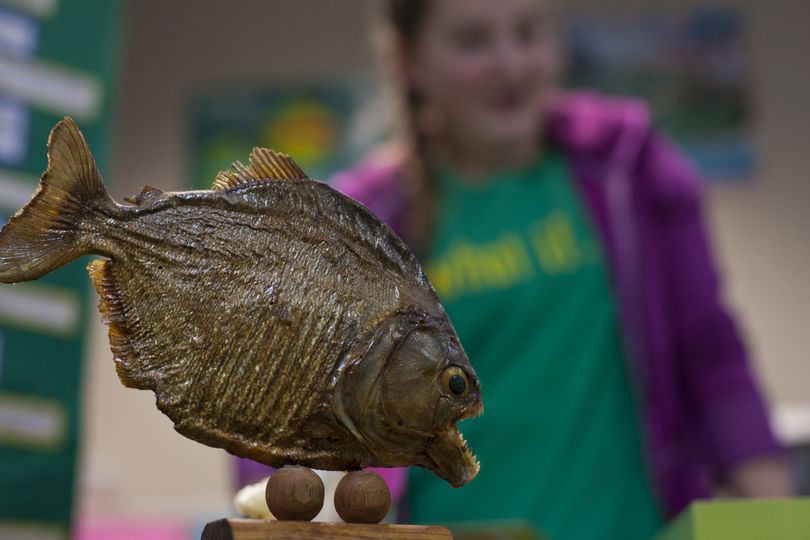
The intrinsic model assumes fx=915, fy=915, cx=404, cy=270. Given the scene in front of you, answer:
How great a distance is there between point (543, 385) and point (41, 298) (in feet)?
2.08

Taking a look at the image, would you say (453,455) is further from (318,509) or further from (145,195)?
(145,195)

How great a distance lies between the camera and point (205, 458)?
3.01m

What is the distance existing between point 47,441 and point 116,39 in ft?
1.79

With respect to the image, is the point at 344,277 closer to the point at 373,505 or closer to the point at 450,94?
the point at 373,505

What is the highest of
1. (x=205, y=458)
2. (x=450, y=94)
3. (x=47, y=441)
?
(x=450, y=94)

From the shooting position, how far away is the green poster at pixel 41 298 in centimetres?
111

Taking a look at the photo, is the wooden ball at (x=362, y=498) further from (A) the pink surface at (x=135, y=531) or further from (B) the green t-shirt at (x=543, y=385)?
(A) the pink surface at (x=135, y=531)

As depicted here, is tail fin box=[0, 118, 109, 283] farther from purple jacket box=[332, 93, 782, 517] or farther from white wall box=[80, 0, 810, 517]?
white wall box=[80, 0, 810, 517]

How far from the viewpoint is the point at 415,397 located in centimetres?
60

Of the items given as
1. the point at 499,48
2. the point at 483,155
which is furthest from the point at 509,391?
the point at 499,48

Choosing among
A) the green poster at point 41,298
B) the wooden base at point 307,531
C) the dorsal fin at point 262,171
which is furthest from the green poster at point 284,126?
the wooden base at point 307,531

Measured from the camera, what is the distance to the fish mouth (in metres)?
0.61

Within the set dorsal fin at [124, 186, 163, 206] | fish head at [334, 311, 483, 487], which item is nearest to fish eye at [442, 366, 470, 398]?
fish head at [334, 311, 483, 487]

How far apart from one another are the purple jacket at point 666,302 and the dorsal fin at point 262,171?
1.66 feet
